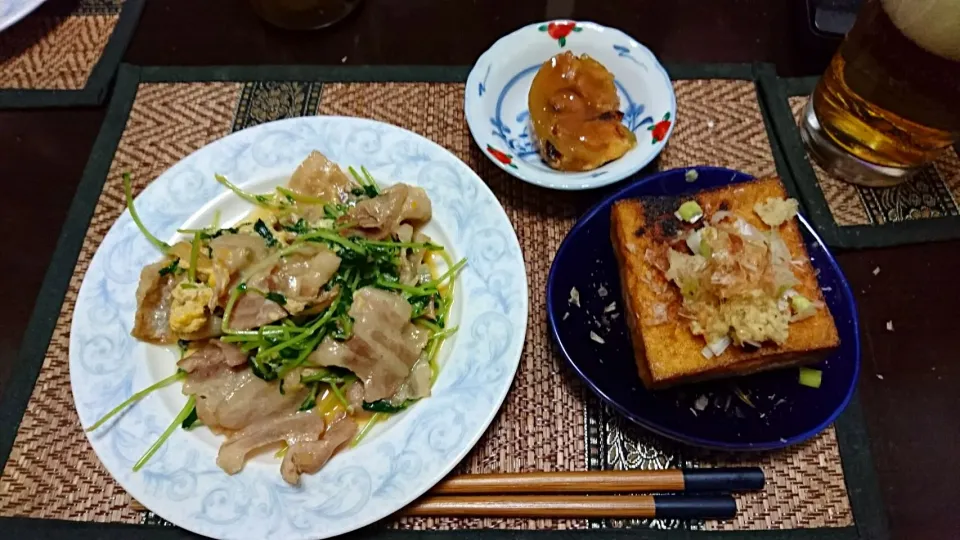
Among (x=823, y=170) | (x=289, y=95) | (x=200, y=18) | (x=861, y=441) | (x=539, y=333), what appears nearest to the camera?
(x=861, y=441)

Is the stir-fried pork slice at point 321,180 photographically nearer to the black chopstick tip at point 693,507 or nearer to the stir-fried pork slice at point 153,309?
the stir-fried pork slice at point 153,309

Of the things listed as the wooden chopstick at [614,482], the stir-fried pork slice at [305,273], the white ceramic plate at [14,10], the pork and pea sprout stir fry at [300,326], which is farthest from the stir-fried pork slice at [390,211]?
the white ceramic plate at [14,10]

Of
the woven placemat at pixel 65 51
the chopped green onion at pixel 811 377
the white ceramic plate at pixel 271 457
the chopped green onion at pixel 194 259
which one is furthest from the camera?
the woven placemat at pixel 65 51

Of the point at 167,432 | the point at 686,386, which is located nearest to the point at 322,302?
the point at 167,432

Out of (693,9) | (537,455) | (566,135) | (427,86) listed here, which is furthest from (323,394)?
(693,9)

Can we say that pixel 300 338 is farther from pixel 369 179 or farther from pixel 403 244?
pixel 369 179

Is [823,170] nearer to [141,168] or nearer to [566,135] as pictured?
[566,135]
